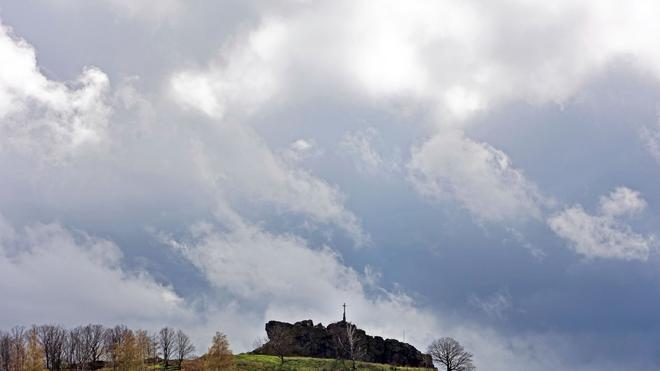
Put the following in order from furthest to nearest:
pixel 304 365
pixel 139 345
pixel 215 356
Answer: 1. pixel 304 365
2. pixel 139 345
3. pixel 215 356

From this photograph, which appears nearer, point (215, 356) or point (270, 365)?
point (215, 356)

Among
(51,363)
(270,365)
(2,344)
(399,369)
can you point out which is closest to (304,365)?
(270,365)

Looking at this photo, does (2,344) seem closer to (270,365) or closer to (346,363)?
(270,365)

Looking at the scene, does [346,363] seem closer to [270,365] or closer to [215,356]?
[270,365]

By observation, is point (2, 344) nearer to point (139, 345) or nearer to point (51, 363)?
point (51, 363)

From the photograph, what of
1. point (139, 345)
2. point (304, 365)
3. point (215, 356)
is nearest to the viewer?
point (215, 356)

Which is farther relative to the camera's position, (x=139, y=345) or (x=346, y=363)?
(x=346, y=363)

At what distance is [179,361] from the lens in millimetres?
194875

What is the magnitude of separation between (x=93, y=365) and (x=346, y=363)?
74.5 m

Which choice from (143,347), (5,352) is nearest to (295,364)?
(143,347)

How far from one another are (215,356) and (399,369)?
5676cm

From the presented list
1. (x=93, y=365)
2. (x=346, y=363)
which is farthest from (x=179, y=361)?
(x=346, y=363)

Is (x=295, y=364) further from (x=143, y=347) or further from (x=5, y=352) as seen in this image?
(x=5, y=352)

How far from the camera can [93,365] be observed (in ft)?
637
